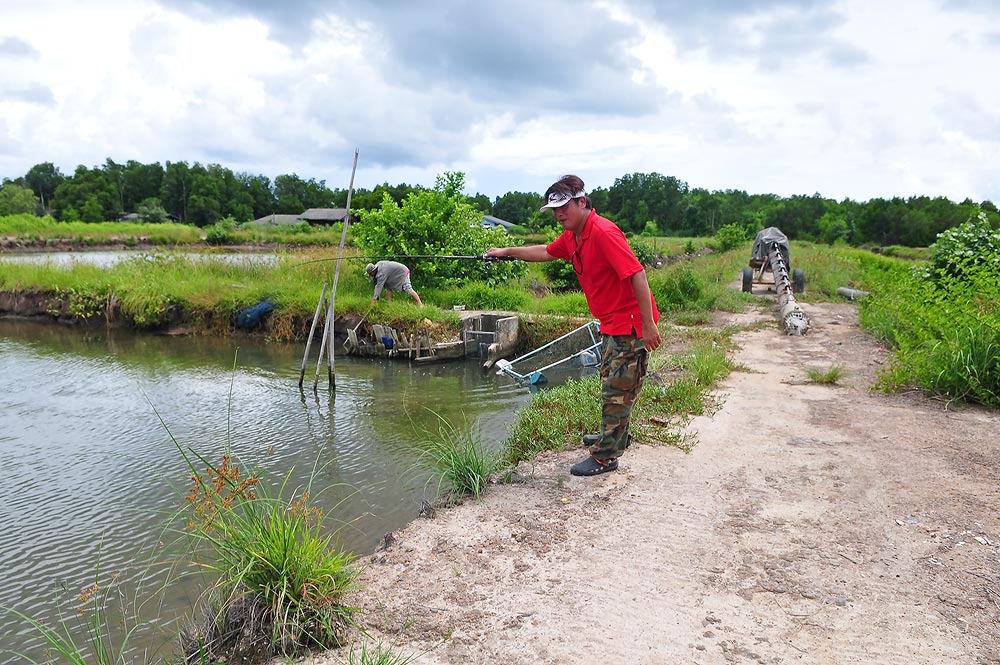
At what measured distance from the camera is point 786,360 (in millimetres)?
8234

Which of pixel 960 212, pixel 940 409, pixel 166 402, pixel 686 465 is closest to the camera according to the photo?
pixel 686 465

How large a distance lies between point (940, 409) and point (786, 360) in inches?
99.5

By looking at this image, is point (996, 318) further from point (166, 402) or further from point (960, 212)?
point (960, 212)

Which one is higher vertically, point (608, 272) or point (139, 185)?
point (139, 185)

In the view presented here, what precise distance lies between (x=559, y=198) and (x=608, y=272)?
58cm

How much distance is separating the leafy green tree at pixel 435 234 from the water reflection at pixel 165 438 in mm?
3229

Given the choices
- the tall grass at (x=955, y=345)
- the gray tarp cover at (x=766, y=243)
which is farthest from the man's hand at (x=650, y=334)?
the gray tarp cover at (x=766, y=243)

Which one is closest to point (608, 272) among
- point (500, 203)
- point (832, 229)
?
point (832, 229)

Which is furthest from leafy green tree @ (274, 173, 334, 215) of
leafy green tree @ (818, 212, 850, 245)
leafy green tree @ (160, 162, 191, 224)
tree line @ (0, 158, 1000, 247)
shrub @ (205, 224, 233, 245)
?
leafy green tree @ (818, 212, 850, 245)

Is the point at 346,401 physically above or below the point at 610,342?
below

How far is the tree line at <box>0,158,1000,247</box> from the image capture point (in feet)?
189

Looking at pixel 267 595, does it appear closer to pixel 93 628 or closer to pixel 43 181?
pixel 93 628

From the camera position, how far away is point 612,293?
4.07 meters

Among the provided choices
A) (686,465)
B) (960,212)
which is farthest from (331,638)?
(960,212)
